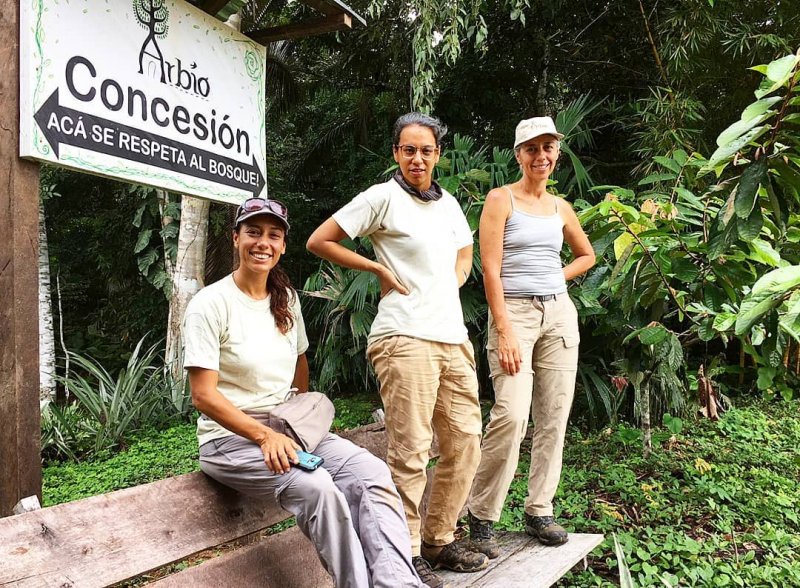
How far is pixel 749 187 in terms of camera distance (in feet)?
7.24

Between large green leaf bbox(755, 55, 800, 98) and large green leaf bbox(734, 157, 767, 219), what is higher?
large green leaf bbox(755, 55, 800, 98)

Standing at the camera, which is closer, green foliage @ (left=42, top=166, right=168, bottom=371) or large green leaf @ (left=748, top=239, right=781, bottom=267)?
large green leaf @ (left=748, top=239, right=781, bottom=267)

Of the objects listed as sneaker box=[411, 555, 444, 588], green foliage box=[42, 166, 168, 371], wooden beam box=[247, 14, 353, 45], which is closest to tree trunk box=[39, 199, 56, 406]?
green foliage box=[42, 166, 168, 371]

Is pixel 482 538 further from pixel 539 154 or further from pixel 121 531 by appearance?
pixel 539 154

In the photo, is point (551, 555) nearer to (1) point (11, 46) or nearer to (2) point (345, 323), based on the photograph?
(1) point (11, 46)

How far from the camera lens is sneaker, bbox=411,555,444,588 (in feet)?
7.69

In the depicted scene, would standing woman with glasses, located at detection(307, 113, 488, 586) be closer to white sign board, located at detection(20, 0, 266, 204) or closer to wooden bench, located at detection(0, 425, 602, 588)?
wooden bench, located at detection(0, 425, 602, 588)

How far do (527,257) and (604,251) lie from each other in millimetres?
1288

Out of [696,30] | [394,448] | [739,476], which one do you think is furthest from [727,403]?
[394,448]

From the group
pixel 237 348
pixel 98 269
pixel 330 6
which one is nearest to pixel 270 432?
pixel 237 348

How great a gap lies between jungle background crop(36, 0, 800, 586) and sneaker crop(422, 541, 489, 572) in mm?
689

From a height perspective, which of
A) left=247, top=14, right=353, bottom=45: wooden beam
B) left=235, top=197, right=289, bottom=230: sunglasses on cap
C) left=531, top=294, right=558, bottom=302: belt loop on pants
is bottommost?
left=531, top=294, right=558, bottom=302: belt loop on pants

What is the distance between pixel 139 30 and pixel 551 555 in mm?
2534

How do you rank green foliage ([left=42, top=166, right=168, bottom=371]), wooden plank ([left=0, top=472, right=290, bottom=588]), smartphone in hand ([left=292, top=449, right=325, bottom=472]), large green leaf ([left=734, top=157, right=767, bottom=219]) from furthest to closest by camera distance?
1. green foliage ([left=42, top=166, right=168, bottom=371])
2. large green leaf ([left=734, top=157, right=767, bottom=219])
3. smartphone in hand ([left=292, top=449, right=325, bottom=472])
4. wooden plank ([left=0, top=472, right=290, bottom=588])
